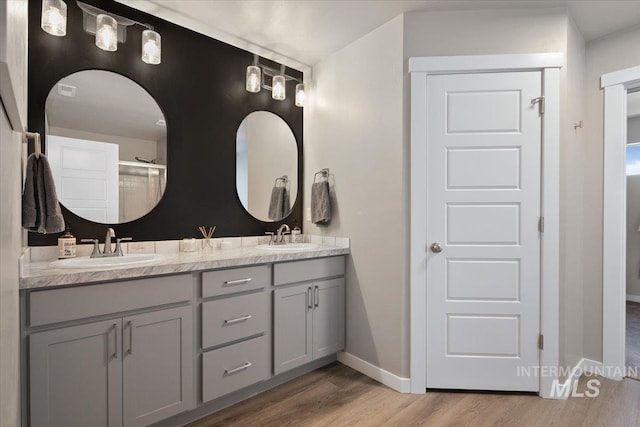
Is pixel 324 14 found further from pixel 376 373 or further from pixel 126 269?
pixel 376 373

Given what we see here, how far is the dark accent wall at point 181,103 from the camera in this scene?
1.87 meters

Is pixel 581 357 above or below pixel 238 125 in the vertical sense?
below

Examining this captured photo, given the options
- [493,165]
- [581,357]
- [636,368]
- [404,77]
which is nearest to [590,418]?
[581,357]

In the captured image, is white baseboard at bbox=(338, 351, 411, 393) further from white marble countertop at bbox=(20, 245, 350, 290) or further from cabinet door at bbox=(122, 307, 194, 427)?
cabinet door at bbox=(122, 307, 194, 427)

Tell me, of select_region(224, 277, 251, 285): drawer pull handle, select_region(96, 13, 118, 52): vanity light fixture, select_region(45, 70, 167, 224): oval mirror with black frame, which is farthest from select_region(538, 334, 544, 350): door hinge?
select_region(96, 13, 118, 52): vanity light fixture

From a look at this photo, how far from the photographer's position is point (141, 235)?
7.09 feet

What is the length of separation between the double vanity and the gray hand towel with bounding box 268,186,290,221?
0.52 metres

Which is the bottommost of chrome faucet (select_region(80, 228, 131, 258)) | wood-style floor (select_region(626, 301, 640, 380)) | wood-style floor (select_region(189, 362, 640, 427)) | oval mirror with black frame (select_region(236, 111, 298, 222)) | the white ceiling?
wood-style floor (select_region(189, 362, 640, 427))

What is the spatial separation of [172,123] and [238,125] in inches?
20.1

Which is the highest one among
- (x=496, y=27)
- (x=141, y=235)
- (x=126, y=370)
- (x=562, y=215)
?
(x=496, y=27)

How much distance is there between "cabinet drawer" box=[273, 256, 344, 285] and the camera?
2234 millimetres

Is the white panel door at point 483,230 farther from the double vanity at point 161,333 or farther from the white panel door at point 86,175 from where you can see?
the white panel door at point 86,175

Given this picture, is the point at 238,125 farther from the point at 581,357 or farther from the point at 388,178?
the point at 581,357

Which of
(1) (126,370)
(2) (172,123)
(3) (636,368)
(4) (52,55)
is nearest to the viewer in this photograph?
(1) (126,370)
